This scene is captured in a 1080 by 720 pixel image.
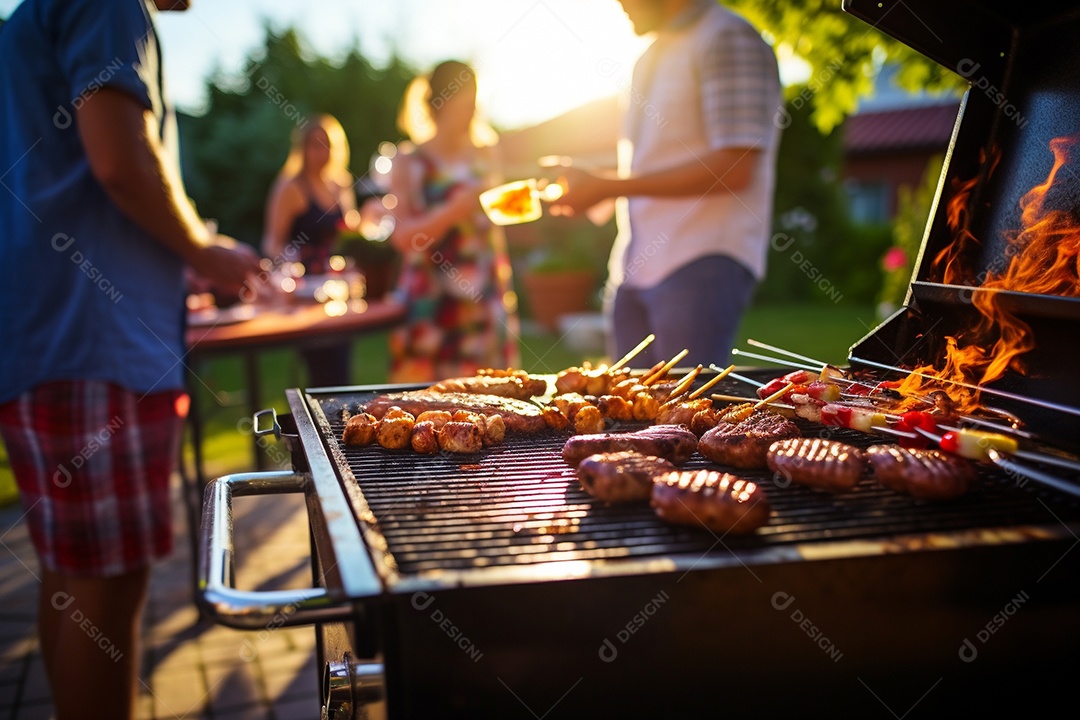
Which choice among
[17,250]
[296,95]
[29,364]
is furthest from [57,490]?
[296,95]

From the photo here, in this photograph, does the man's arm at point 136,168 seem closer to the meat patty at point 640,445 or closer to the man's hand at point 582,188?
the man's hand at point 582,188

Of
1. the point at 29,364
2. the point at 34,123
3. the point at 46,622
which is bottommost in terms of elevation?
the point at 46,622

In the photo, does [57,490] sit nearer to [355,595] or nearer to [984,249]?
[355,595]

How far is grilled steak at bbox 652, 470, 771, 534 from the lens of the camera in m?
1.48

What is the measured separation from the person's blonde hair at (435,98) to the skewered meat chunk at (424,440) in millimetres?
3623

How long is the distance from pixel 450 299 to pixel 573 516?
154 inches

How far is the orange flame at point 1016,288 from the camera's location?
219 centimetres

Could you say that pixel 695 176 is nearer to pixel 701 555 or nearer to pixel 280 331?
pixel 280 331

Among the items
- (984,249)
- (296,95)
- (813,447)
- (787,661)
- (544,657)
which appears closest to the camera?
(544,657)

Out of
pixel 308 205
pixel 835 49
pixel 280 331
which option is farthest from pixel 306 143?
pixel 835 49

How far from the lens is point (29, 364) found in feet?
8.82

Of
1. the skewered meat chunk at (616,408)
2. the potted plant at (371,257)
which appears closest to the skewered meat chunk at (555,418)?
the skewered meat chunk at (616,408)

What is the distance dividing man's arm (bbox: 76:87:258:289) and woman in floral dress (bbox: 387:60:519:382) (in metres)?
2.39

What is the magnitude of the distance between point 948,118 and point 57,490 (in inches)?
1135
